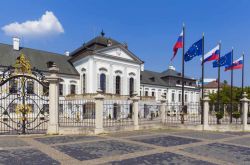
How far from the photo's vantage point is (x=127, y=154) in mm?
7707

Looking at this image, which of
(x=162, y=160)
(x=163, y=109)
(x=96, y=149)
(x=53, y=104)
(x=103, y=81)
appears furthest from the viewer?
(x=103, y=81)

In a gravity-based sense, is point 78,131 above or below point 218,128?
above

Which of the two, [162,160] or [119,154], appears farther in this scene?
[119,154]

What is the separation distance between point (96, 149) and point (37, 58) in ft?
105

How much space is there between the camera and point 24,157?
282 inches

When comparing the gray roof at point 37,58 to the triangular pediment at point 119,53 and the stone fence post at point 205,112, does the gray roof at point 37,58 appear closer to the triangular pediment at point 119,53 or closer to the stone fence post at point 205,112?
the triangular pediment at point 119,53

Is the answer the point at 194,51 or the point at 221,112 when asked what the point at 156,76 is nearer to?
the point at 194,51

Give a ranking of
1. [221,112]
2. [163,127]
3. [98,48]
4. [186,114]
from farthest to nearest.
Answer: [98,48] < [186,114] < [221,112] < [163,127]

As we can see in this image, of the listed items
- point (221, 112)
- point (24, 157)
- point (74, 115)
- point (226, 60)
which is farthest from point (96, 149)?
point (226, 60)

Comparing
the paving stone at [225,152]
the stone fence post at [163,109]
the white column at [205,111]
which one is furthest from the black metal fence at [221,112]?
the paving stone at [225,152]

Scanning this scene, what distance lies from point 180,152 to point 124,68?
1298 inches

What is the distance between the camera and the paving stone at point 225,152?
725cm

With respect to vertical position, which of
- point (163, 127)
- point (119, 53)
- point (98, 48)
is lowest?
point (163, 127)

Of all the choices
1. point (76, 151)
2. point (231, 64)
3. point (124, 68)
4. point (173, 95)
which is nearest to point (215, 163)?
point (76, 151)
